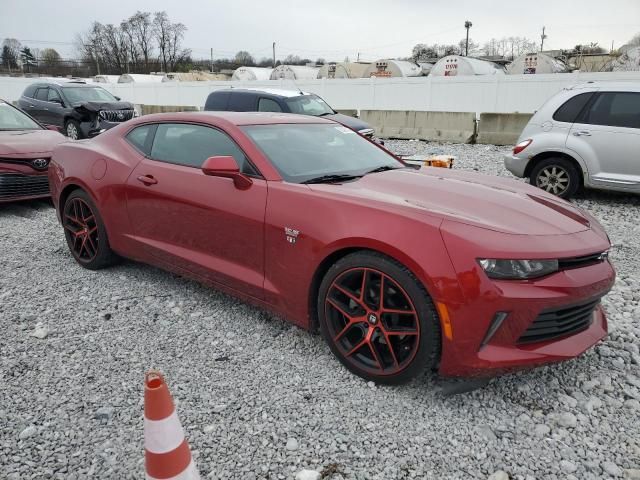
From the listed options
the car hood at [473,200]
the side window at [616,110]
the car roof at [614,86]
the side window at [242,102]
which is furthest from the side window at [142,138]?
the side window at [242,102]

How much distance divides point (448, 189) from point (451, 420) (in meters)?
1.36

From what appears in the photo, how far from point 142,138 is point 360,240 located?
2370 millimetres

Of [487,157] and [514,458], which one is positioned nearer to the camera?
[514,458]

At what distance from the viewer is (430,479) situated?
6.91 feet

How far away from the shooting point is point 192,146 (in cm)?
368

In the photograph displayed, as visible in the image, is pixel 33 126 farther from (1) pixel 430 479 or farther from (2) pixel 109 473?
(1) pixel 430 479

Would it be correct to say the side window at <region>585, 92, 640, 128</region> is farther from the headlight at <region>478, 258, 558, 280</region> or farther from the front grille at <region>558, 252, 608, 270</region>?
the headlight at <region>478, 258, 558, 280</region>

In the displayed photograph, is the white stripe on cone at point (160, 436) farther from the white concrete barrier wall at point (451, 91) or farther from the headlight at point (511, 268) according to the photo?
the white concrete barrier wall at point (451, 91)

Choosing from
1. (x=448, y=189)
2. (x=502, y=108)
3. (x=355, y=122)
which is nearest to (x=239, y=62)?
(x=502, y=108)

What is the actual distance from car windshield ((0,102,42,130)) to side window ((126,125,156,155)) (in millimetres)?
4358

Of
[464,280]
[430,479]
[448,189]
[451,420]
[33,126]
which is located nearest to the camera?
[430,479]

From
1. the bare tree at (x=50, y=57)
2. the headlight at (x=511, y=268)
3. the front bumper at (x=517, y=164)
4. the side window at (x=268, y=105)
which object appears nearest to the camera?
the headlight at (x=511, y=268)

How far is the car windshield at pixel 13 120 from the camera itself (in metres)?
7.34

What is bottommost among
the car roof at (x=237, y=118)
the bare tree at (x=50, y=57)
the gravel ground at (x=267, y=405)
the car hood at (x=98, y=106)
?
the gravel ground at (x=267, y=405)
